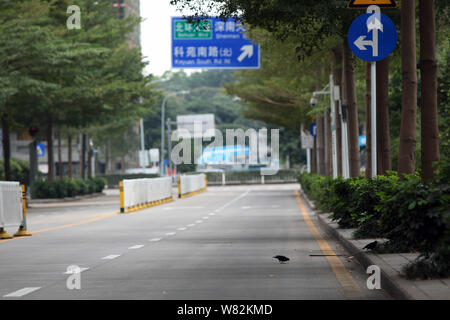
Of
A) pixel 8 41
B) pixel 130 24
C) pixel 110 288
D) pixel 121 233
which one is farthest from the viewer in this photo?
pixel 130 24

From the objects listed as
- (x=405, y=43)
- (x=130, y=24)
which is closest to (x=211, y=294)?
(x=405, y=43)

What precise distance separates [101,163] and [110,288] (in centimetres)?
11023

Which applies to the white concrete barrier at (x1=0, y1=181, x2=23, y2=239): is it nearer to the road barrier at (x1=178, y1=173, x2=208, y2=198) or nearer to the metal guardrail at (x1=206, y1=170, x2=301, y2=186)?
the road barrier at (x1=178, y1=173, x2=208, y2=198)

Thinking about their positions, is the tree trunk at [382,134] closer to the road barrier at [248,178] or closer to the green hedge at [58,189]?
the green hedge at [58,189]

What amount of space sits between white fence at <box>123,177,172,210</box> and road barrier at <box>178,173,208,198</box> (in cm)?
486

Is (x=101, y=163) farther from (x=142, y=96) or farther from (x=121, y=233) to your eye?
(x=121, y=233)

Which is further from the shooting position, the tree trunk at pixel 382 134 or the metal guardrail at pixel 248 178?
the metal guardrail at pixel 248 178

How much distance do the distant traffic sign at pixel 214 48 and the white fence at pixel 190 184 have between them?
1278 centimetres

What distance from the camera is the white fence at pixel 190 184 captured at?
5166 cm

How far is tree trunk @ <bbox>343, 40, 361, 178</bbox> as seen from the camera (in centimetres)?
2541

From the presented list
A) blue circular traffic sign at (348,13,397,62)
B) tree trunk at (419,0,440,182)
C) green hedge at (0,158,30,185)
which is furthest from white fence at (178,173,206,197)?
tree trunk at (419,0,440,182)

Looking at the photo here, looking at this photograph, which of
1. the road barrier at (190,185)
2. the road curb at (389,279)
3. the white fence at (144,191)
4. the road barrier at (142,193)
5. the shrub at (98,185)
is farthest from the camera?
the shrub at (98,185)

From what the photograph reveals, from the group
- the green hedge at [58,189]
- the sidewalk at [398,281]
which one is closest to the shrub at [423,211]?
the sidewalk at [398,281]
